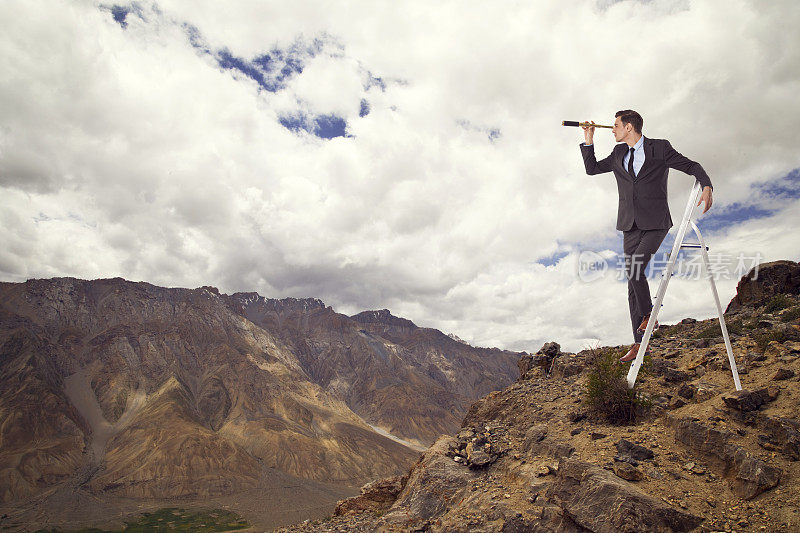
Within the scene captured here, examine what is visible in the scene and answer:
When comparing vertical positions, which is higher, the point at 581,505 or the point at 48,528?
the point at 581,505

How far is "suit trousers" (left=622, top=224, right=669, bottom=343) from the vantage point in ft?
22.4

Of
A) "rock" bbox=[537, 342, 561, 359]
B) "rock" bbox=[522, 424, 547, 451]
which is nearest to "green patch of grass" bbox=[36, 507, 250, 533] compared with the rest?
"rock" bbox=[537, 342, 561, 359]

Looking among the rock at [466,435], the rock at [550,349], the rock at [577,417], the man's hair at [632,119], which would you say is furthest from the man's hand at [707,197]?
the rock at [550,349]

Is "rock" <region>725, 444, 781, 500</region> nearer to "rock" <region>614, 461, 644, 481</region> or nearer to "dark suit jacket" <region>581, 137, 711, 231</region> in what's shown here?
"rock" <region>614, 461, 644, 481</region>

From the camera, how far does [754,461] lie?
6117 mm

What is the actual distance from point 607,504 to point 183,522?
6051 inches

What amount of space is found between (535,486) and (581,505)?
4.34 feet

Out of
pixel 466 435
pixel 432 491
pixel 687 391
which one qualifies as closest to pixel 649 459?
pixel 687 391

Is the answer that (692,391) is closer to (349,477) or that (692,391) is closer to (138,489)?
(138,489)

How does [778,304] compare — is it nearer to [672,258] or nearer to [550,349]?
[550,349]

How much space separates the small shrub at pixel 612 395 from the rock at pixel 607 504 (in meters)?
1.83

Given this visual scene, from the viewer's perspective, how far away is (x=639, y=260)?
6973 mm

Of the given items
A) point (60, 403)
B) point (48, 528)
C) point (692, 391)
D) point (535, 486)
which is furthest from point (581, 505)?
point (60, 403)

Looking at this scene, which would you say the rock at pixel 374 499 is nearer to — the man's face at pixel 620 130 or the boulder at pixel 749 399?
the boulder at pixel 749 399
